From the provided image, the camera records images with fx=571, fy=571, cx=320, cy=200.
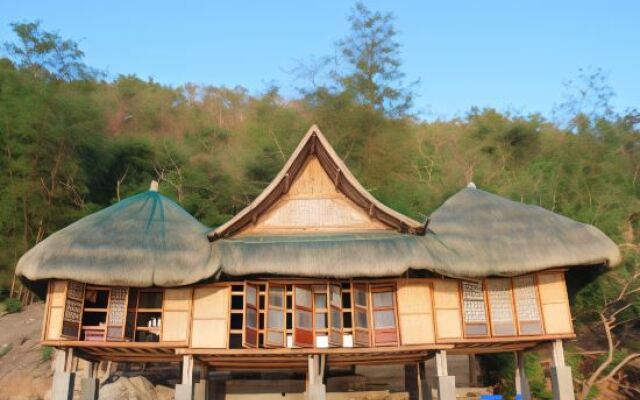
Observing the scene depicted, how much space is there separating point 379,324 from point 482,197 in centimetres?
438

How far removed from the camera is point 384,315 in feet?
43.8

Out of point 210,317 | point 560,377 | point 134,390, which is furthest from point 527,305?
point 134,390

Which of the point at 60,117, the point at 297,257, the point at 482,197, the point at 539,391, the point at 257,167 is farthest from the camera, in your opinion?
the point at 257,167

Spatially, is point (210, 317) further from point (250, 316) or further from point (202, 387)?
point (202, 387)

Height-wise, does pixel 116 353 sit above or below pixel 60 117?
below

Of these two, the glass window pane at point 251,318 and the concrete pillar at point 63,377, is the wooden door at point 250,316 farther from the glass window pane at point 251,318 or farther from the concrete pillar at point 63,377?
the concrete pillar at point 63,377

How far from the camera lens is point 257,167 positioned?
2577 centimetres

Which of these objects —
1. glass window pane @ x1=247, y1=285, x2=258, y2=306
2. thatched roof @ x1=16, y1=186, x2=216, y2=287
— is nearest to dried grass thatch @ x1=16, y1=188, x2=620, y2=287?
thatched roof @ x1=16, y1=186, x2=216, y2=287

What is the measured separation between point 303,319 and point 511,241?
5154mm

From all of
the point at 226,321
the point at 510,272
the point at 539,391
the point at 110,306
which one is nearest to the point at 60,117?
the point at 110,306

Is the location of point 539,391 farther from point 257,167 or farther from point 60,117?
point 60,117

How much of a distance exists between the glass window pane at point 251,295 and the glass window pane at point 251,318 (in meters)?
0.18

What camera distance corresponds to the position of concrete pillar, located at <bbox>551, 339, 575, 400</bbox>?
1302 centimetres

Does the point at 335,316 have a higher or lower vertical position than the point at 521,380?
higher
